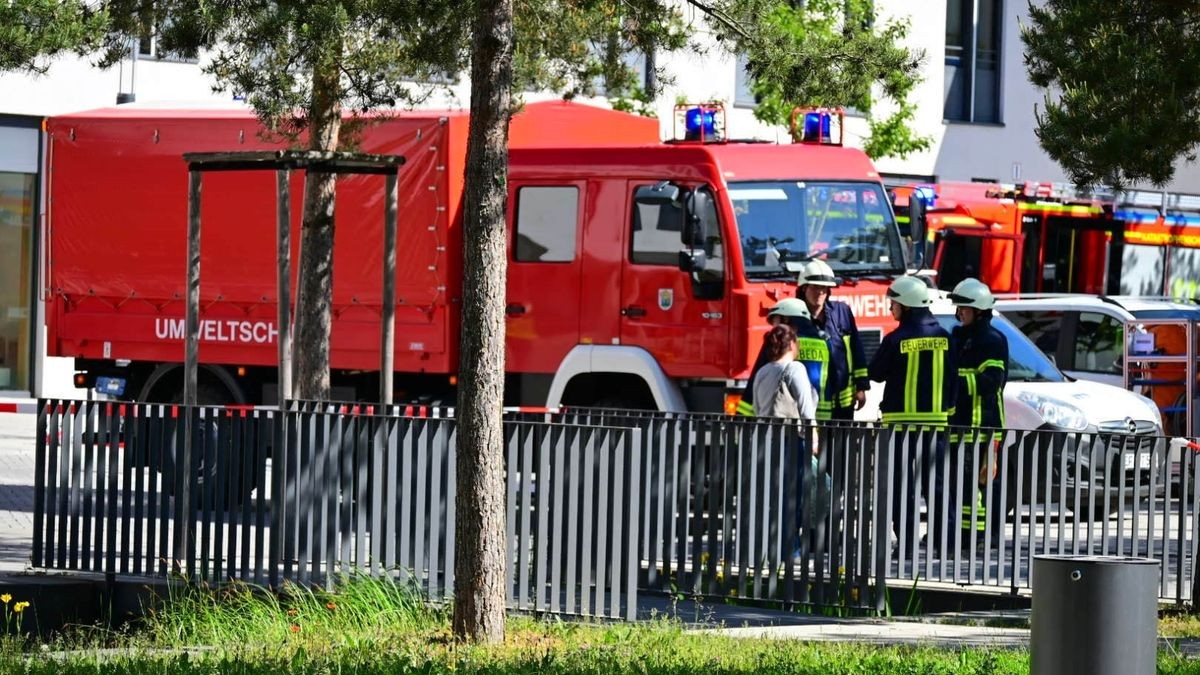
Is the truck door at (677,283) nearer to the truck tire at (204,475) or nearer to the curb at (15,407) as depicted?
the curb at (15,407)

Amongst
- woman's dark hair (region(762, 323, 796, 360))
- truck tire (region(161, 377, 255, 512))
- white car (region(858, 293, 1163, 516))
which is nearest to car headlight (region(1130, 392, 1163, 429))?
white car (region(858, 293, 1163, 516))

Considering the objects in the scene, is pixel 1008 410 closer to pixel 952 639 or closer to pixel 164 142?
pixel 952 639

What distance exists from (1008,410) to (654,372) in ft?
9.10

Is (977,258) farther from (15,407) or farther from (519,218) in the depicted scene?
(15,407)

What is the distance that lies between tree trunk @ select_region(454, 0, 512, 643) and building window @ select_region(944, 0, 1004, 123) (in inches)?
1045

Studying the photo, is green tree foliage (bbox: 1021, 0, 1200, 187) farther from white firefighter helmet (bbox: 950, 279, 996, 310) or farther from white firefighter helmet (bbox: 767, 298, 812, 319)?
white firefighter helmet (bbox: 767, 298, 812, 319)

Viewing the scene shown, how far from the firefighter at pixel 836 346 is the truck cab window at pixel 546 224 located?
8.75ft

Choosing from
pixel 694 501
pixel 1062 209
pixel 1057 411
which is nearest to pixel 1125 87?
pixel 1057 411

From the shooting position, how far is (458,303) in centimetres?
1585

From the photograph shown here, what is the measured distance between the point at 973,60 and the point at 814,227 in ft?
67.4

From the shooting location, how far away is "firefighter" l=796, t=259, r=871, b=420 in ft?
42.4

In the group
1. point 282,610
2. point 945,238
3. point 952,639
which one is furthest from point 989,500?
point 945,238

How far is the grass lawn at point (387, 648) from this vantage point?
7857mm

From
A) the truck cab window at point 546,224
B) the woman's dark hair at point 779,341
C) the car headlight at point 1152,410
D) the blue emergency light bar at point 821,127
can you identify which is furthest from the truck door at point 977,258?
the woman's dark hair at point 779,341
